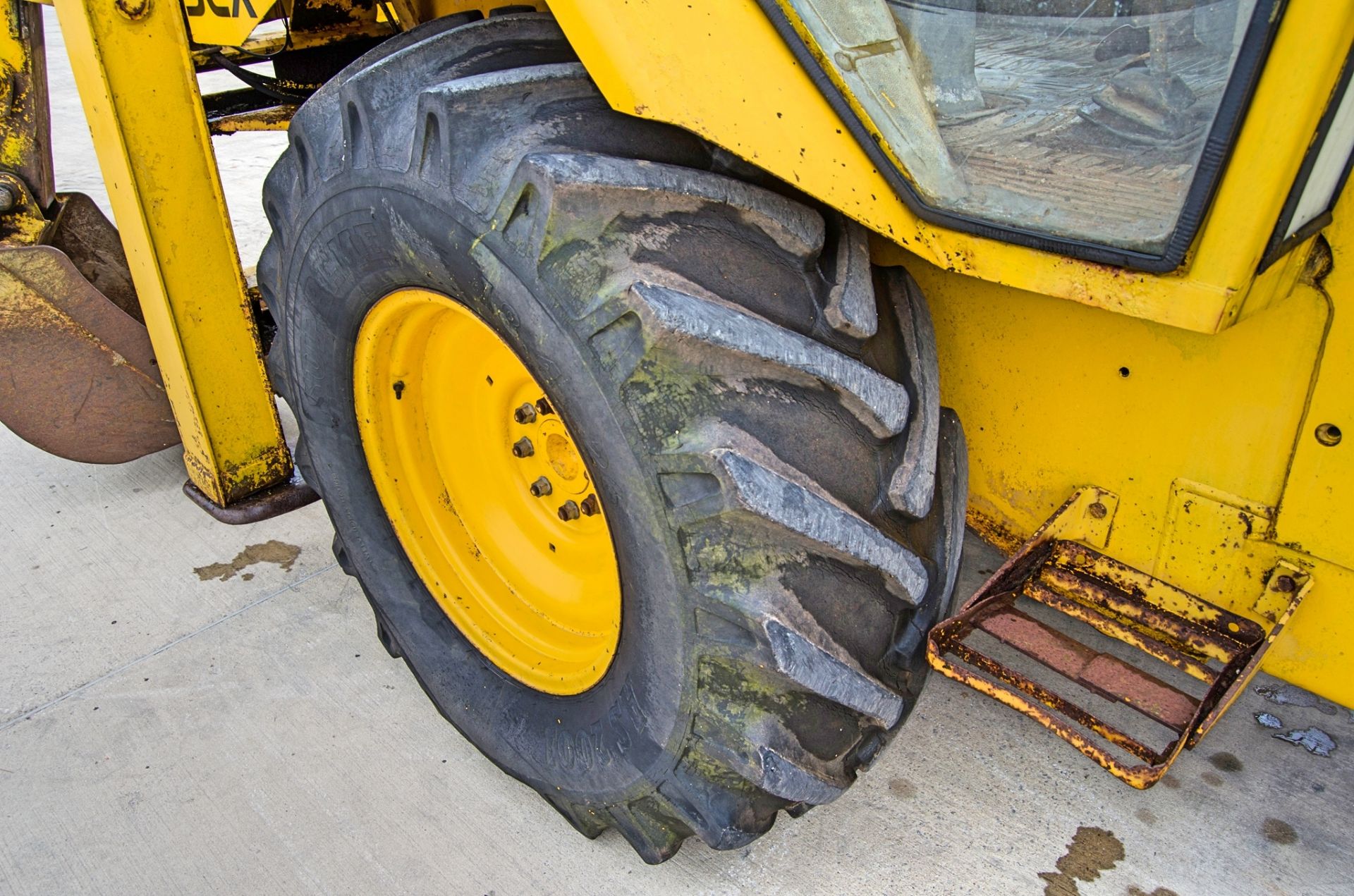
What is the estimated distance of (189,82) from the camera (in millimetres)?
1941

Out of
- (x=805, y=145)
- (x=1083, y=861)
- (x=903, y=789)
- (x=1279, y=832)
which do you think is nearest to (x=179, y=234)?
(x=805, y=145)

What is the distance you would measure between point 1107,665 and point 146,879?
1.53 m

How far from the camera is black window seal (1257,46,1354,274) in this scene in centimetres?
84

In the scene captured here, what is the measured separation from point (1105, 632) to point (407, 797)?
46.8 inches

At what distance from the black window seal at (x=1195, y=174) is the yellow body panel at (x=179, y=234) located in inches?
54.2

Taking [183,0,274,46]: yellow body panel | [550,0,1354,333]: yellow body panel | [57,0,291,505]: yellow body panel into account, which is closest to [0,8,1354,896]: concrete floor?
[57,0,291,505]: yellow body panel

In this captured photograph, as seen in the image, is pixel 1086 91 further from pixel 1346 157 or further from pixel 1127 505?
pixel 1127 505

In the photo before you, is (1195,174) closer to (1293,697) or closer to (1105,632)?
(1105,632)

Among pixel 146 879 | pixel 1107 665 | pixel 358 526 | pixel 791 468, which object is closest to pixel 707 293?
pixel 791 468

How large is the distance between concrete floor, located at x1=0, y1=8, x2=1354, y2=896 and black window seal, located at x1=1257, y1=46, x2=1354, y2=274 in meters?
1.05

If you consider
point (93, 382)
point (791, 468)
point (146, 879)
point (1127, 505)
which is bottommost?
point (146, 879)

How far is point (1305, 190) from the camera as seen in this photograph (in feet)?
3.04

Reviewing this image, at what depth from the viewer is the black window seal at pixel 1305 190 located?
843 millimetres

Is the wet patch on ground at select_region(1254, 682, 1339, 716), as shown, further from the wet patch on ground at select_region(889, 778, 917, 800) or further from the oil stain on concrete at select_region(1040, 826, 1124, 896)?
the wet patch on ground at select_region(889, 778, 917, 800)
